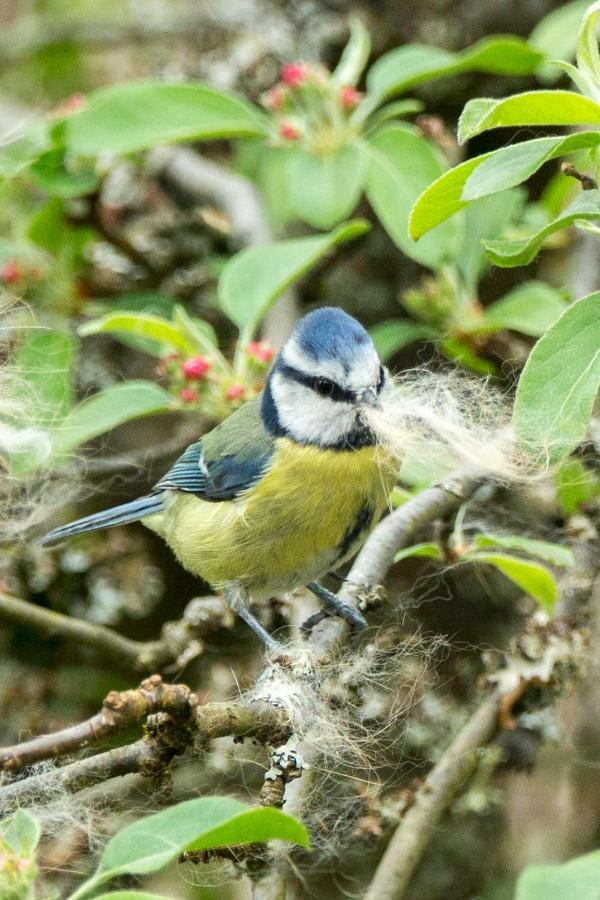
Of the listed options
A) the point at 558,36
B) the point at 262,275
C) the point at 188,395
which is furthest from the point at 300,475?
the point at 558,36

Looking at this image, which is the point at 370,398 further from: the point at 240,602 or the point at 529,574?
the point at 240,602

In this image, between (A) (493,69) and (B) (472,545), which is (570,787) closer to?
(B) (472,545)

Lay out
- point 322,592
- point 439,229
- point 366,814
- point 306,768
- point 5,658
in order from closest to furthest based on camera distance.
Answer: point 306,768
point 366,814
point 322,592
point 439,229
point 5,658

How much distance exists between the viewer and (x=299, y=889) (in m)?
1.74

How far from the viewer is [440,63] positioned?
7.48ft

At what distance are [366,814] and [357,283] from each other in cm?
165

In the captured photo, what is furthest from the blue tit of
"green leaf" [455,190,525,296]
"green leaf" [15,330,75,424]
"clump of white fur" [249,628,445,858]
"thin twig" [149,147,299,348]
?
"green leaf" [455,190,525,296]

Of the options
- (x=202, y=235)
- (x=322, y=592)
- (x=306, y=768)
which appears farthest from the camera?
(x=202, y=235)

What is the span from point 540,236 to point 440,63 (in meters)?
1.13

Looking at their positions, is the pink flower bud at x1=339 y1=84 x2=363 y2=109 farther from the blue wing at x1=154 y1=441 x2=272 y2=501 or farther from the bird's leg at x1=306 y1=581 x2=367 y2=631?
the bird's leg at x1=306 y1=581 x2=367 y2=631

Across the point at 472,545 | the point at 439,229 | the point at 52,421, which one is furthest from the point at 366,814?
the point at 439,229

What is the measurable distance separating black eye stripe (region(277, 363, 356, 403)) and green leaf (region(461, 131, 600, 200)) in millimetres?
621

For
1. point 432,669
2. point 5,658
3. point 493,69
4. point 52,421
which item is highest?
point 493,69

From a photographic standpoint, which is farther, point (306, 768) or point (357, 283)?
point (357, 283)
